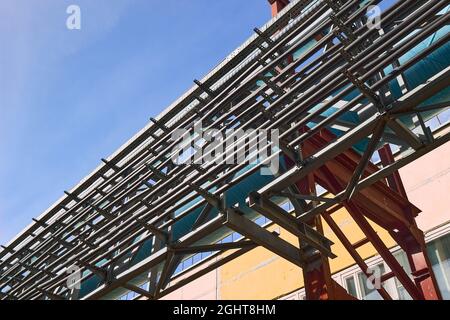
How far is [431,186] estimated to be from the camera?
13555 millimetres

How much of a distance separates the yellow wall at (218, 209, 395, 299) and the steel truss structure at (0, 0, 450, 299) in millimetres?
4979

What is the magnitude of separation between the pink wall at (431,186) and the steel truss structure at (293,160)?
3.86m

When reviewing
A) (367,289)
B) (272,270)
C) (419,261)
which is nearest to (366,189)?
(419,261)

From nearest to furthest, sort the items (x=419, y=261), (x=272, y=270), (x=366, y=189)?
(x=366, y=189)
(x=419, y=261)
(x=272, y=270)

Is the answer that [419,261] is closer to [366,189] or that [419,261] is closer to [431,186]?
[366,189]

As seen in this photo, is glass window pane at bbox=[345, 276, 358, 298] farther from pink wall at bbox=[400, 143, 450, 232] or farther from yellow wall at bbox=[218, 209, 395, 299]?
pink wall at bbox=[400, 143, 450, 232]

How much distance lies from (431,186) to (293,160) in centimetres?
860

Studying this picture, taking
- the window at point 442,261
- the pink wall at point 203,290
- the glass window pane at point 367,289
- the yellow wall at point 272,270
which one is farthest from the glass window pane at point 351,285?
the pink wall at point 203,290

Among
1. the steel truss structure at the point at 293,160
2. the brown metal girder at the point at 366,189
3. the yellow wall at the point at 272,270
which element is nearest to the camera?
the steel truss structure at the point at 293,160

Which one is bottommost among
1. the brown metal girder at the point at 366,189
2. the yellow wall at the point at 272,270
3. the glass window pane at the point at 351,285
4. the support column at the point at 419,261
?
the support column at the point at 419,261

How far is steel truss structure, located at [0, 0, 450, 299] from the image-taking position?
5898 mm

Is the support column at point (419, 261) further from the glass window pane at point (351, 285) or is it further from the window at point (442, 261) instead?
the glass window pane at point (351, 285)

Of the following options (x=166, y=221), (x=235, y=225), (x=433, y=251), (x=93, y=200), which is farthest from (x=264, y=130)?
(x=433, y=251)

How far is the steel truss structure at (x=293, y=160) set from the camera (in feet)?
19.4
